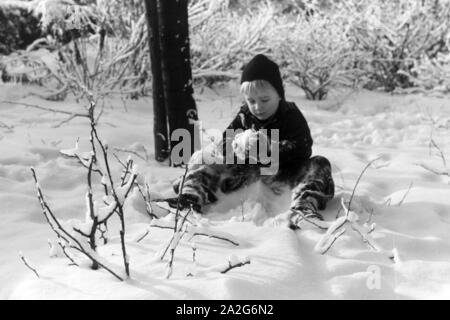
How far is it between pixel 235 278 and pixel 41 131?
3.21 m

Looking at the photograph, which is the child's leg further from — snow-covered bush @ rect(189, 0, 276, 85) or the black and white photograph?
snow-covered bush @ rect(189, 0, 276, 85)

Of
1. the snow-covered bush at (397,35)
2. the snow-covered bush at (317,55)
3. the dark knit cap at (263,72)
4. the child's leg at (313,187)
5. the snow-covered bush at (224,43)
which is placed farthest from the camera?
the snow-covered bush at (397,35)

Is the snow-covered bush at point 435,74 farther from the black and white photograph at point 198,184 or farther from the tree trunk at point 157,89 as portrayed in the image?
the tree trunk at point 157,89

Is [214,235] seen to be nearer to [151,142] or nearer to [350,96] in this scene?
[151,142]

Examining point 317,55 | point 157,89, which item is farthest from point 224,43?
point 157,89

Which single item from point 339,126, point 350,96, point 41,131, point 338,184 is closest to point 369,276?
point 338,184

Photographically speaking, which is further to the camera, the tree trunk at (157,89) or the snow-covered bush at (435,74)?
the snow-covered bush at (435,74)

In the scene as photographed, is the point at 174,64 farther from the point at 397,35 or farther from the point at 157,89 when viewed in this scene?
the point at 397,35

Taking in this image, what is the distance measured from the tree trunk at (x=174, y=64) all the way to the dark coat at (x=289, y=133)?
61cm

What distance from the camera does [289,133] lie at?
2.93 meters

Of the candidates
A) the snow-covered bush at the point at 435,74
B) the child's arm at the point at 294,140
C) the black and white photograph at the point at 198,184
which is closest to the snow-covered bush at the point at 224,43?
the black and white photograph at the point at 198,184

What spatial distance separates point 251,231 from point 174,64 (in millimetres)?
1600

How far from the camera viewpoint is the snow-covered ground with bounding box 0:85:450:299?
156 centimetres

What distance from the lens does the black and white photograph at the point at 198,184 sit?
1589mm
